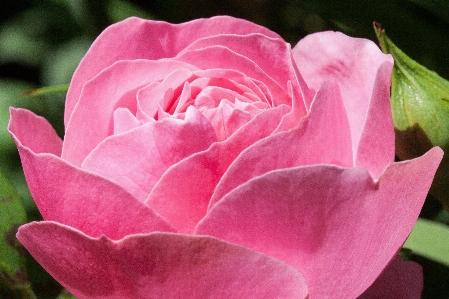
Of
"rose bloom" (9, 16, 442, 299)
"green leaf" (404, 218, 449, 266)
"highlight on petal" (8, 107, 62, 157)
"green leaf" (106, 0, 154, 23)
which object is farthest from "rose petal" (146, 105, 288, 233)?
"green leaf" (106, 0, 154, 23)

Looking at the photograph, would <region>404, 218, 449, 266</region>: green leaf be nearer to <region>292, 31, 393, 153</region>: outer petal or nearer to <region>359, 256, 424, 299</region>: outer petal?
<region>359, 256, 424, 299</region>: outer petal

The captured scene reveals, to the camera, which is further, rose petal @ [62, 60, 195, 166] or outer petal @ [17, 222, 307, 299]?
rose petal @ [62, 60, 195, 166]

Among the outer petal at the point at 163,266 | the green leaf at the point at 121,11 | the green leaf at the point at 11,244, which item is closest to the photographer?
the outer petal at the point at 163,266

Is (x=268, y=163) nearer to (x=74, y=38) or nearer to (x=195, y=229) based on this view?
(x=195, y=229)

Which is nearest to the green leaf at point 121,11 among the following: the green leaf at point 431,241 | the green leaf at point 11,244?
the green leaf at point 11,244

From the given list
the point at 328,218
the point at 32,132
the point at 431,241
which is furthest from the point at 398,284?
the point at 32,132

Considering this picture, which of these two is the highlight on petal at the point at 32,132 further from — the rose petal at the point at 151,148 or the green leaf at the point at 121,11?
the green leaf at the point at 121,11
